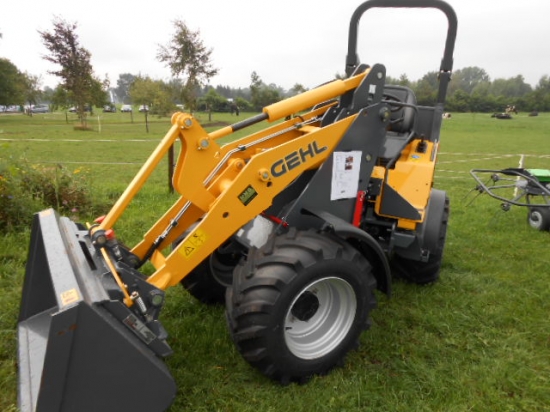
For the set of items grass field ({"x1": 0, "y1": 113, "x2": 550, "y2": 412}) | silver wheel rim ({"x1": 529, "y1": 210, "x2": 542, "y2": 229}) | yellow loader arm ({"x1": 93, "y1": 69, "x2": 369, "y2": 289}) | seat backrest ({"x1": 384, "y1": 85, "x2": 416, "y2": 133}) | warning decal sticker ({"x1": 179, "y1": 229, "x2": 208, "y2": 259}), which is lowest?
grass field ({"x1": 0, "y1": 113, "x2": 550, "y2": 412})

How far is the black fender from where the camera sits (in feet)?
8.95

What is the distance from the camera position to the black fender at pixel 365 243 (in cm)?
273

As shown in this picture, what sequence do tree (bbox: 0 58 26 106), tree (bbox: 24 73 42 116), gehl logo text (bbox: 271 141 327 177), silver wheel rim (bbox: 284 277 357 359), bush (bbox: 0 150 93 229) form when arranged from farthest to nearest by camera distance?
tree (bbox: 24 73 42 116), tree (bbox: 0 58 26 106), bush (bbox: 0 150 93 229), silver wheel rim (bbox: 284 277 357 359), gehl logo text (bbox: 271 141 327 177)

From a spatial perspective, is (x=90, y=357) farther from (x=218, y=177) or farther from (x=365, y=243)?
(x=365, y=243)

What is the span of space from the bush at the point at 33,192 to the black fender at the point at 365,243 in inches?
146

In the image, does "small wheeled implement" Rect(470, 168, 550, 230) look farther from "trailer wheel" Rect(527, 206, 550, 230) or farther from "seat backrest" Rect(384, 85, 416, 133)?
→ "seat backrest" Rect(384, 85, 416, 133)

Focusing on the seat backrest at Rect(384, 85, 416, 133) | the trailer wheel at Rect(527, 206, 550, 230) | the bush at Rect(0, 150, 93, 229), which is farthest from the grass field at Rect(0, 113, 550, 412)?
the seat backrest at Rect(384, 85, 416, 133)

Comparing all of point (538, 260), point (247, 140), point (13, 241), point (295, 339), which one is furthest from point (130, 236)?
point (538, 260)

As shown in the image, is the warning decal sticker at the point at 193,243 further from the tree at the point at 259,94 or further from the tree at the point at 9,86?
the tree at the point at 9,86

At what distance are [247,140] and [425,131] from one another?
214cm

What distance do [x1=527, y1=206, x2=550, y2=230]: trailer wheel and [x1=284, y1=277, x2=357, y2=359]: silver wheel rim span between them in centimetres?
484

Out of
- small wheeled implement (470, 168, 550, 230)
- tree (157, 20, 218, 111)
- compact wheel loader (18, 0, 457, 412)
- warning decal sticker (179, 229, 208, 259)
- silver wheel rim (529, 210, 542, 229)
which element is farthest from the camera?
tree (157, 20, 218, 111)

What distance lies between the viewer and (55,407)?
1932 millimetres

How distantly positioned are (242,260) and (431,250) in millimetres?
1951
